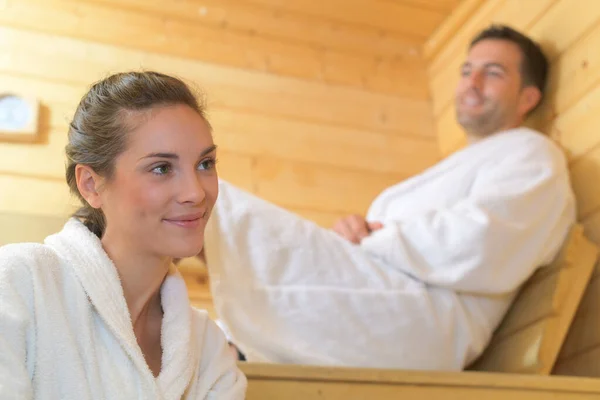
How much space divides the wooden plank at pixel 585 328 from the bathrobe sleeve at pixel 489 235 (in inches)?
7.3

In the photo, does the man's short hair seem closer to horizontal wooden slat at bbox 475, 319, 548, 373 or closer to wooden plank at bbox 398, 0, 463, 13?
wooden plank at bbox 398, 0, 463, 13

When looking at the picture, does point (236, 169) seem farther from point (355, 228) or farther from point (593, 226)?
point (593, 226)

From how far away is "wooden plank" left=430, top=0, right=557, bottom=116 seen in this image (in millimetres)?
2369

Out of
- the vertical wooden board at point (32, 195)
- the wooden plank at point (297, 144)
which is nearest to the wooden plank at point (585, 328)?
the wooden plank at point (297, 144)

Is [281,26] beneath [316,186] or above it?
above

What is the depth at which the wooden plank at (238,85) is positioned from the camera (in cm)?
245

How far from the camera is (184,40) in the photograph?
2650 mm

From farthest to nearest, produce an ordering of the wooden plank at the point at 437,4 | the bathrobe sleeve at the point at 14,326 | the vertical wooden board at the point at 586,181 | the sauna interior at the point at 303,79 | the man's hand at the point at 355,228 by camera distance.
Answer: the wooden plank at the point at 437,4 → the sauna interior at the point at 303,79 → the vertical wooden board at the point at 586,181 → the man's hand at the point at 355,228 → the bathrobe sleeve at the point at 14,326

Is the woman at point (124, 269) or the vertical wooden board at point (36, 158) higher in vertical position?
the vertical wooden board at point (36, 158)

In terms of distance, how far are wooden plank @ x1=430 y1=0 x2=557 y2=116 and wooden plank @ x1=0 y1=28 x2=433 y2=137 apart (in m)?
0.07

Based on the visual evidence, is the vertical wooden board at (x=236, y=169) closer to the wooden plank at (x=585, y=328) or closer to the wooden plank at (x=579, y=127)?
the wooden plank at (x=579, y=127)

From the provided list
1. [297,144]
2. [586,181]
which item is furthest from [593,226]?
[297,144]

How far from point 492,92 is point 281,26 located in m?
0.94

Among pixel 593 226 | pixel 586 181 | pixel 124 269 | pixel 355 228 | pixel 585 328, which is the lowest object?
pixel 124 269
